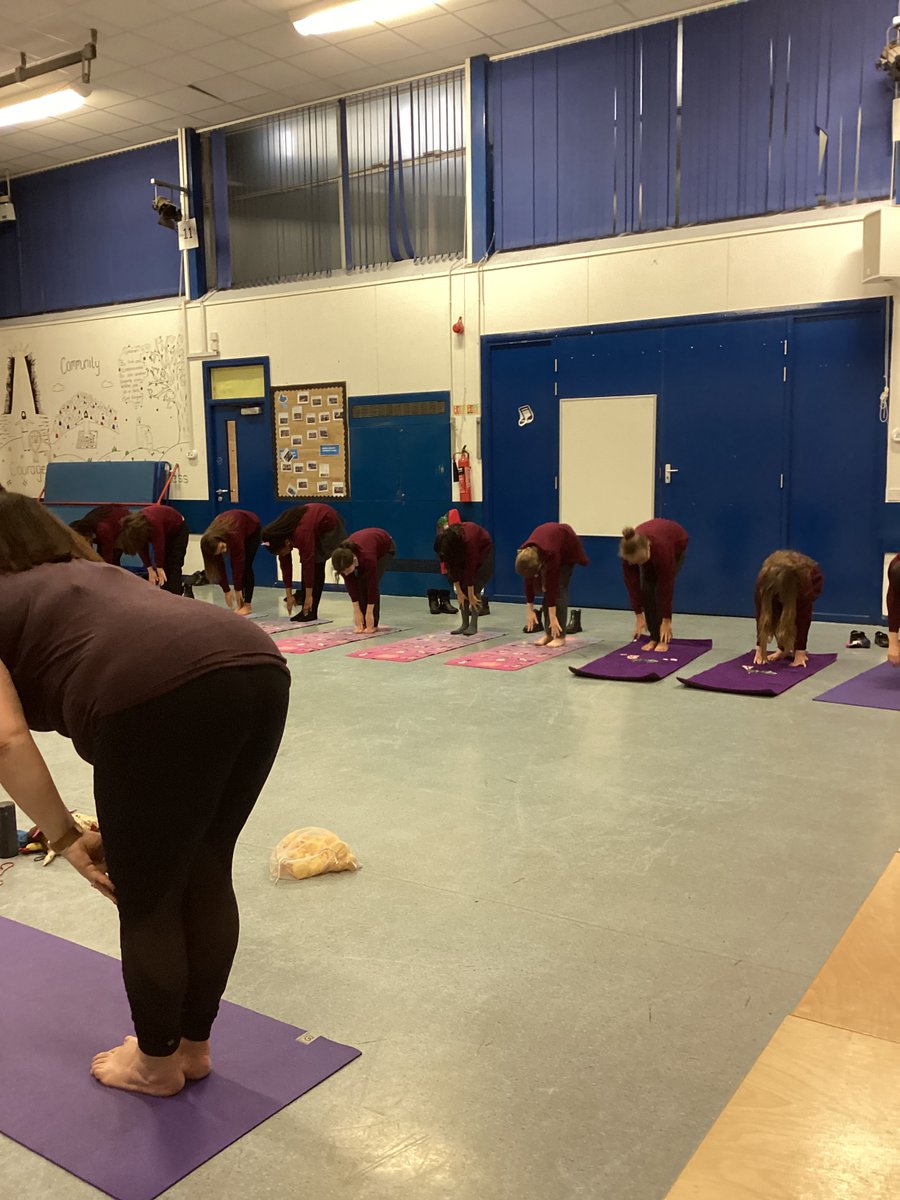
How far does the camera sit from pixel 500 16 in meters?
7.11

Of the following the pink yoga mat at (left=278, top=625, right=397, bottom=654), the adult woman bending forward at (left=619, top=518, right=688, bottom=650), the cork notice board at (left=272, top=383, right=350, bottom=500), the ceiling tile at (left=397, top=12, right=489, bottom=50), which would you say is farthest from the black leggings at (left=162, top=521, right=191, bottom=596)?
the ceiling tile at (left=397, top=12, right=489, bottom=50)

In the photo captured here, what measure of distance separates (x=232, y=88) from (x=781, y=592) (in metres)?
6.71

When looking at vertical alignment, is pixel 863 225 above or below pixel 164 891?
above

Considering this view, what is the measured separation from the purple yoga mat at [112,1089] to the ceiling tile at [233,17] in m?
6.94

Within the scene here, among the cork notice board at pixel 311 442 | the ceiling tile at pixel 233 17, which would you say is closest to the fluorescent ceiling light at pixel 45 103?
the ceiling tile at pixel 233 17

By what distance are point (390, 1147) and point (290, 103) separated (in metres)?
9.21

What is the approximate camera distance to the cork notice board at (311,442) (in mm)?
9164

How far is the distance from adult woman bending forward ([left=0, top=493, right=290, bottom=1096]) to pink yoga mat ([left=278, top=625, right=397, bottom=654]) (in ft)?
15.6

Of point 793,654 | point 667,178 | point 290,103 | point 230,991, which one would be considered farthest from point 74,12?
point 230,991

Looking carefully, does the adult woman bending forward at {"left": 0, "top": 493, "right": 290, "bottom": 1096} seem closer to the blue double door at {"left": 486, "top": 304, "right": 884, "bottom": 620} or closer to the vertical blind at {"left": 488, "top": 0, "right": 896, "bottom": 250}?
the blue double door at {"left": 486, "top": 304, "right": 884, "bottom": 620}

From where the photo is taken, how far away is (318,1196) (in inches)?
63.1

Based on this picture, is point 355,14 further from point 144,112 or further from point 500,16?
point 144,112

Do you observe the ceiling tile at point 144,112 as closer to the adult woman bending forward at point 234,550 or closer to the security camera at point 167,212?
the security camera at point 167,212

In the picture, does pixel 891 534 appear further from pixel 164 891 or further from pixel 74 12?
pixel 74 12
